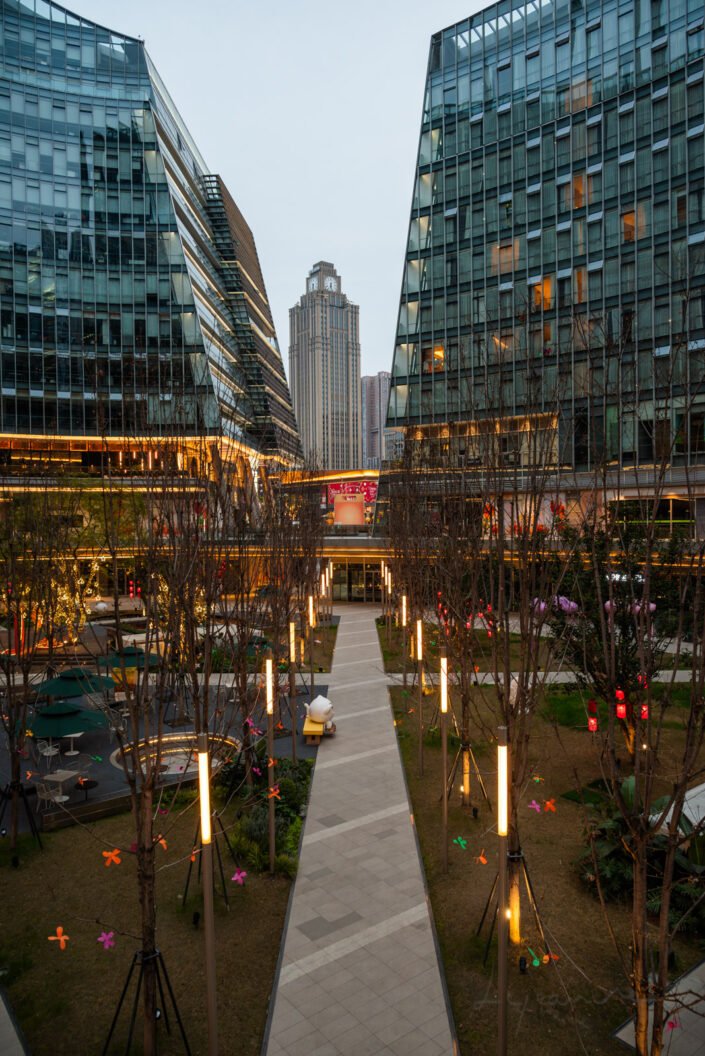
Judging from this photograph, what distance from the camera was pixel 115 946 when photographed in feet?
34.0

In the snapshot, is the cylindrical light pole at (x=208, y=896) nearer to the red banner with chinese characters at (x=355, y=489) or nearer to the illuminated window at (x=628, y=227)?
the red banner with chinese characters at (x=355, y=489)

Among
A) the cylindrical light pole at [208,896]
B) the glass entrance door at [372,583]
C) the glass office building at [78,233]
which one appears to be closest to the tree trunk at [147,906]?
the cylindrical light pole at [208,896]

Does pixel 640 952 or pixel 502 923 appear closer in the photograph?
pixel 640 952

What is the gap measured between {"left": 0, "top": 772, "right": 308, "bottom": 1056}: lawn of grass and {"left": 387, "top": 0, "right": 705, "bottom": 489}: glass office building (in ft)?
115

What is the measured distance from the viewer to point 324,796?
52.1ft

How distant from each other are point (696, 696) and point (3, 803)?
14.2 meters

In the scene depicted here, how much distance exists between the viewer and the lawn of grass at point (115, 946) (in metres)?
8.56

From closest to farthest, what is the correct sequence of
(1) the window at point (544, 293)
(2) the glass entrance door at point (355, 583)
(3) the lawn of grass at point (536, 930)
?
(3) the lawn of grass at point (536, 930)
(2) the glass entrance door at point (355, 583)
(1) the window at point (544, 293)

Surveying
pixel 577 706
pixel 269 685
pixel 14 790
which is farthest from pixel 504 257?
pixel 14 790

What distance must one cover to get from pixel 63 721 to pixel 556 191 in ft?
178

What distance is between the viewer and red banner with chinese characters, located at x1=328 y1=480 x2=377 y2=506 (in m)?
44.9

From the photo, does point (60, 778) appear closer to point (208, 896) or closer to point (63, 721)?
point (63, 721)

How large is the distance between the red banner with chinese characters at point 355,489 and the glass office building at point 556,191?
232 inches

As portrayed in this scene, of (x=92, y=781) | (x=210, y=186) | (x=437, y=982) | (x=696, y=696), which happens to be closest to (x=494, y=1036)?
(x=437, y=982)
